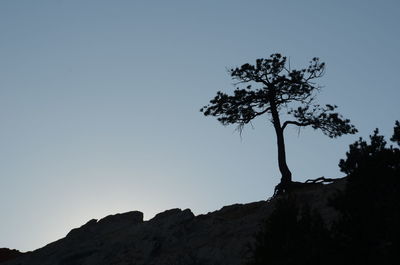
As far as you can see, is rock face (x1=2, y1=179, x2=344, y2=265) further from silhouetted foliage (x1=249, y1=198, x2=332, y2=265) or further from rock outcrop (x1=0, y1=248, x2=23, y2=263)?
silhouetted foliage (x1=249, y1=198, x2=332, y2=265)

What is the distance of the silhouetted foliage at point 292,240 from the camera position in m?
19.0

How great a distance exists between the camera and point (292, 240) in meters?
19.6

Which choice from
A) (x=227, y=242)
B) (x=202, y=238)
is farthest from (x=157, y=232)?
(x=227, y=242)

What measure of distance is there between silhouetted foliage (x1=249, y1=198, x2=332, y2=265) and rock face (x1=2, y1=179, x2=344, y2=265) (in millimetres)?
6461

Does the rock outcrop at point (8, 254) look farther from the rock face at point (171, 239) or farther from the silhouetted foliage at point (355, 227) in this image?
the silhouetted foliage at point (355, 227)

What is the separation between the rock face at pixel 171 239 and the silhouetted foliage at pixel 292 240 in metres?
6.46

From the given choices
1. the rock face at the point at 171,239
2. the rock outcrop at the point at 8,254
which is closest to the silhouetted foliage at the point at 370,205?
the rock face at the point at 171,239

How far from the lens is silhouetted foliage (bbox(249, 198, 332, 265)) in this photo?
62.4ft

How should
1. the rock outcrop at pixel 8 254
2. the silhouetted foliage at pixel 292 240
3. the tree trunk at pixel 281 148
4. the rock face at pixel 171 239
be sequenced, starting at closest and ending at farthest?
the silhouetted foliage at pixel 292 240
the rock face at pixel 171 239
the tree trunk at pixel 281 148
the rock outcrop at pixel 8 254

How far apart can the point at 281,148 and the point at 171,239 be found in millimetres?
12107

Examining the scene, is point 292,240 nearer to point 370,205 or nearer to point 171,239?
point 370,205

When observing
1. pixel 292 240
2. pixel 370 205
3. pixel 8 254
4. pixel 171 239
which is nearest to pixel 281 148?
pixel 171 239

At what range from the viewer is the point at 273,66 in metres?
40.2

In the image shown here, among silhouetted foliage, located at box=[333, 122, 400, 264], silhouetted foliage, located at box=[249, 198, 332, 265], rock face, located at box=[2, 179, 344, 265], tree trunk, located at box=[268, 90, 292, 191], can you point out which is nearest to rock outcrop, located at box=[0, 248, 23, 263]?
rock face, located at box=[2, 179, 344, 265]
